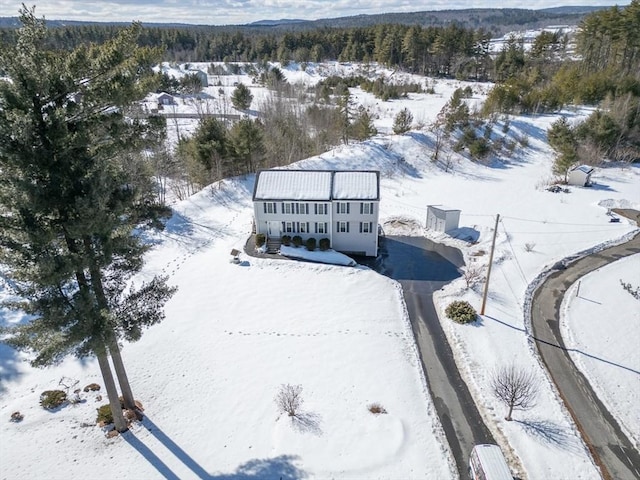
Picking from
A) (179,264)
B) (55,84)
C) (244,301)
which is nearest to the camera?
(55,84)

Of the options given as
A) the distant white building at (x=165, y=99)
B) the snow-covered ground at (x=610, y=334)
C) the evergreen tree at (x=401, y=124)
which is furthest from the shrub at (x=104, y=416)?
the distant white building at (x=165, y=99)

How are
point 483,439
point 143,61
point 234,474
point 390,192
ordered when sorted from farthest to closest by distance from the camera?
point 390,192 < point 483,439 < point 234,474 < point 143,61

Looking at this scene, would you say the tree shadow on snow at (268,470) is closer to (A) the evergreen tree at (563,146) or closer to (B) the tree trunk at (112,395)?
(B) the tree trunk at (112,395)

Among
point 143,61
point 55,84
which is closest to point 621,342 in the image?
point 143,61

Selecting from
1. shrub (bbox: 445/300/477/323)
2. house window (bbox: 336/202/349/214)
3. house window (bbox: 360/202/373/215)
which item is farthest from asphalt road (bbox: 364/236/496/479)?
house window (bbox: 336/202/349/214)

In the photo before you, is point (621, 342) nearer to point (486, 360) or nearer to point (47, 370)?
point (486, 360)

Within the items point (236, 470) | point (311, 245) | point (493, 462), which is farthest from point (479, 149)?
point (236, 470)
